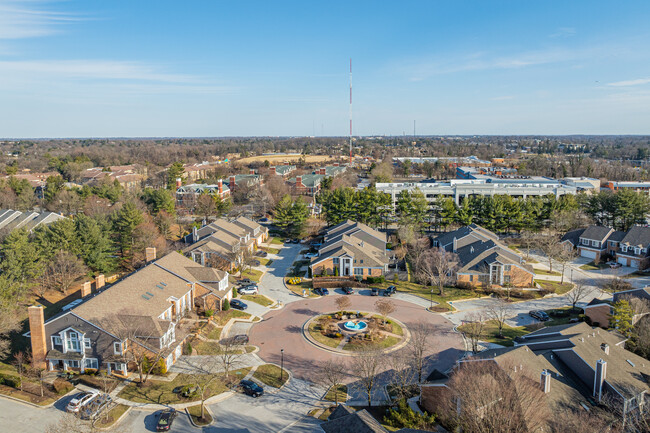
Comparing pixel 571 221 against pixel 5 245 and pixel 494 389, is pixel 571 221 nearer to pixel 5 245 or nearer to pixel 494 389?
pixel 494 389

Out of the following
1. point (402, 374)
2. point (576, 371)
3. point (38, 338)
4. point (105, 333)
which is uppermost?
point (105, 333)

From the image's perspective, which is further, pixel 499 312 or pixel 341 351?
pixel 499 312

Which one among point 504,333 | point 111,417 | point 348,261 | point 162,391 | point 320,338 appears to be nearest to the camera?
point 111,417

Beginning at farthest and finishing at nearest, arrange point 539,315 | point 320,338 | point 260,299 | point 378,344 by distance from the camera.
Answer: point 260,299
point 539,315
point 320,338
point 378,344

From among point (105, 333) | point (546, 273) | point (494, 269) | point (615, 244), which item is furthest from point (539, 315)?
point (105, 333)

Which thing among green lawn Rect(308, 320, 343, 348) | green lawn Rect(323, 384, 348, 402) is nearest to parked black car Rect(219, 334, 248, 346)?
green lawn Rect(308, 320, 343, 348)

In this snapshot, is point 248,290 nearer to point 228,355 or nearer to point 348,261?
point 348,261
